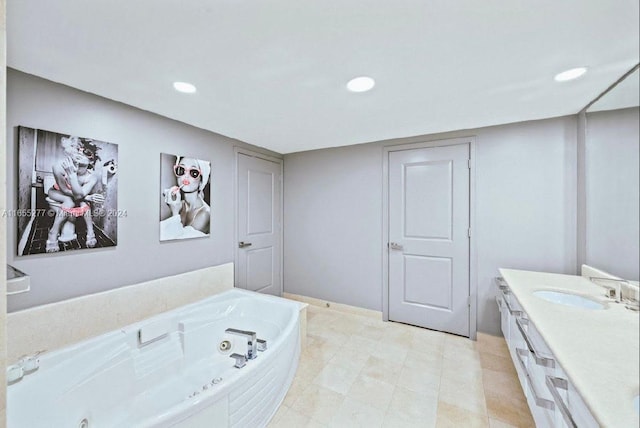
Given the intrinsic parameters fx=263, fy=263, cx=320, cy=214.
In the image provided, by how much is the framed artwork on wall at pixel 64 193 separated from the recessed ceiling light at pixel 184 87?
68cm

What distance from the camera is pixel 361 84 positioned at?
1655mm

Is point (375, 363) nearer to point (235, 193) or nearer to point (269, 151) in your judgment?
point (235, 193)

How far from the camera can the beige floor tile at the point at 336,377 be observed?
1895mm

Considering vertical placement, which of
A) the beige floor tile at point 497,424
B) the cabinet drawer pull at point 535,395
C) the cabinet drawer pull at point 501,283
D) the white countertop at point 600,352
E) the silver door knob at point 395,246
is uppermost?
the silver door knob at point 395,246

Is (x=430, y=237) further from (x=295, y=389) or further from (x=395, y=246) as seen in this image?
(x=295, y=389)

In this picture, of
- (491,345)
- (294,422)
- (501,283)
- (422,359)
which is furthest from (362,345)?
(501,283)

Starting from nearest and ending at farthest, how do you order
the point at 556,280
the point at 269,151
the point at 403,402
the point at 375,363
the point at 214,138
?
the point at 403,402, the point at 556,280, the point at 375,363, the point at 214,138, the point at 269,151

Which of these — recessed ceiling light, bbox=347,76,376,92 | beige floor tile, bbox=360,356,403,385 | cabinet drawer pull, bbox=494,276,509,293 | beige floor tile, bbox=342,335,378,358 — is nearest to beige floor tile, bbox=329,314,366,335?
beige floor tile, bbox=342,335,378,358

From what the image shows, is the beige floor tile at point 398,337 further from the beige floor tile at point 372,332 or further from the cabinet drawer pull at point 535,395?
the cabinet drawer pull at point 535,395

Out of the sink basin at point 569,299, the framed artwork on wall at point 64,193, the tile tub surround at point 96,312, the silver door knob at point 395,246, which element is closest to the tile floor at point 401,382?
the sink basin at point 569,299

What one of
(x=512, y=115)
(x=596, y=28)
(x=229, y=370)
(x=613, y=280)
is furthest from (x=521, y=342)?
(x=229, y=370)

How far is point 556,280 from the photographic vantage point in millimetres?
1909

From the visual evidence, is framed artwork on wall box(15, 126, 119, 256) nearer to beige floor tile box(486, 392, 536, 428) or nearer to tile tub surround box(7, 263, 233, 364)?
tile tub surround box(7, 263, 233, 364)

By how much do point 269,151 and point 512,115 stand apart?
257 cm
